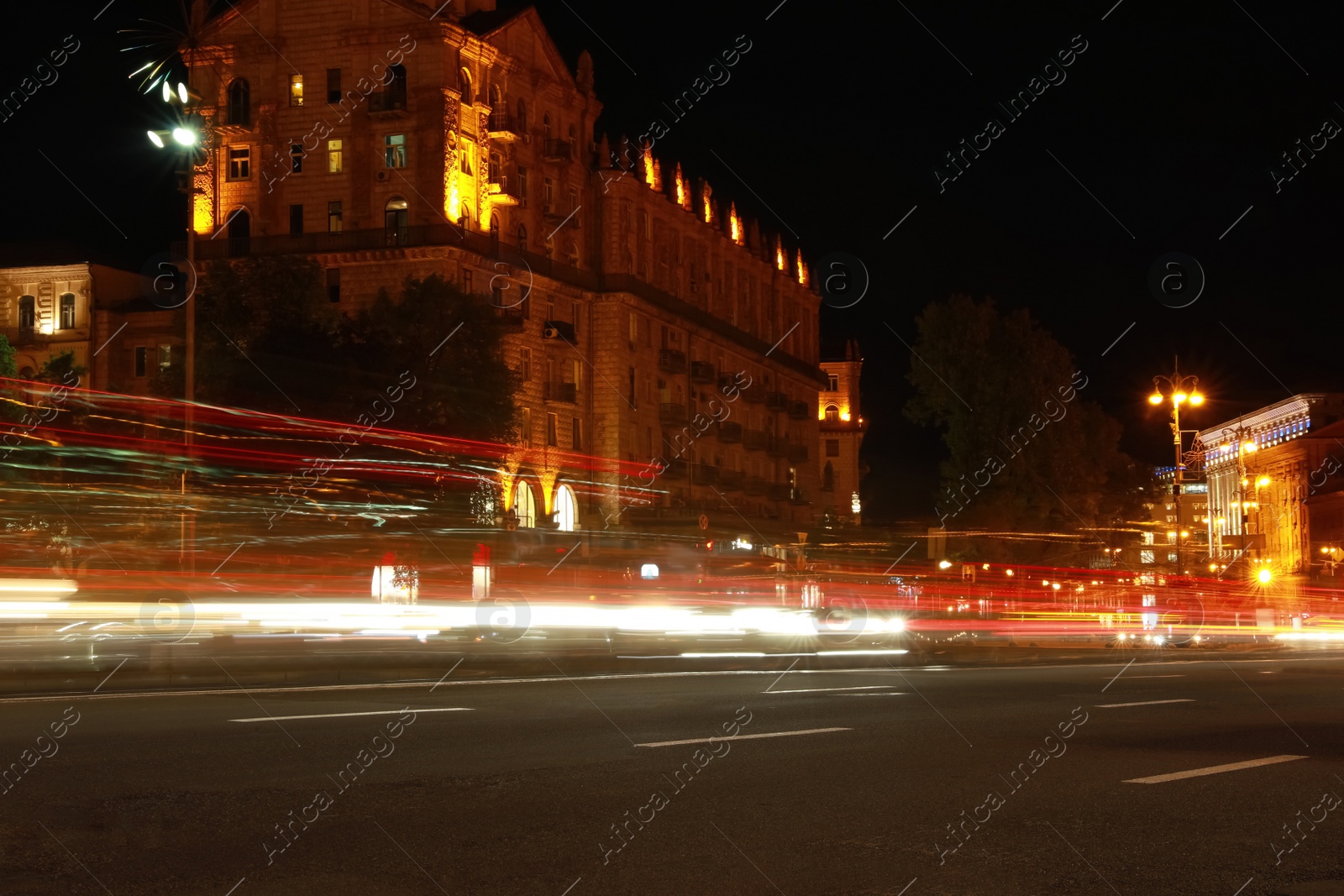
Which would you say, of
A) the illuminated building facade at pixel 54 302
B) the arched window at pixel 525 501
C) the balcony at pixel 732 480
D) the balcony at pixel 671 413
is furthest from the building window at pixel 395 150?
the balcony at pixel 732 480

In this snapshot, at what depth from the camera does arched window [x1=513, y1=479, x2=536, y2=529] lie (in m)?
62.7

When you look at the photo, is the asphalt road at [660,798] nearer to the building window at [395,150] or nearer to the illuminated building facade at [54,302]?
the building window at [395,150]

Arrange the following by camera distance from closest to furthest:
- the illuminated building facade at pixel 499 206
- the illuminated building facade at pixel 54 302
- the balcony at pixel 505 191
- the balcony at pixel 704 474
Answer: the illuminated building facade at pixel 499 206 < the balcony at pixel 505 191 < the illuminated building facade at pixel 54 302 < the balcony at pixel 704 474

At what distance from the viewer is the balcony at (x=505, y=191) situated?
63469 mm

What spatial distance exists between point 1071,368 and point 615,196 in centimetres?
2237

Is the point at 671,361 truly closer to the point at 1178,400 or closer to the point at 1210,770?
the point at 1178,400

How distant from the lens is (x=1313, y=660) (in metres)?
27.8

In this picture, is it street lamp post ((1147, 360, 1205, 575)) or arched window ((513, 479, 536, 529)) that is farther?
arched window ((513, 479, 536, 529))

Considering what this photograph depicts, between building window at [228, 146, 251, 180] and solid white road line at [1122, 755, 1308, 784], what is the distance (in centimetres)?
5738

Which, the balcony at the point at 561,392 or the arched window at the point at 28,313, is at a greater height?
the arched window at the point at 28,313

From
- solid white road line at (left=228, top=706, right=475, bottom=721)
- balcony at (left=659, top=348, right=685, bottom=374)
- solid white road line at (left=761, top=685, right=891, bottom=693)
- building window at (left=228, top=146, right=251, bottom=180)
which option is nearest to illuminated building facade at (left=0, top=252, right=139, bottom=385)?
building window at (left=228, top=146, right=251, bottom=180)

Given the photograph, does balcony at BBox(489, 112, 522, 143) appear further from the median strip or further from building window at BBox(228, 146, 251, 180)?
the median strip

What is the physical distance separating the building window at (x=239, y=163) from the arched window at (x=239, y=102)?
1147 mm

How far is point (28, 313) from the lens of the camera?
68.6 metres
